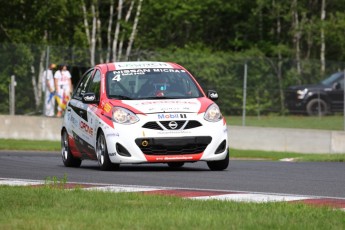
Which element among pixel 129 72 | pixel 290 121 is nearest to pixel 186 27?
pixel 290 121

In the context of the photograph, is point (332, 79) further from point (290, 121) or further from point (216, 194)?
point (216, 194)

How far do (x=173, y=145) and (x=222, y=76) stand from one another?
15.5 metres

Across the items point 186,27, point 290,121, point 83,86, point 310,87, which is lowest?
point 290,121

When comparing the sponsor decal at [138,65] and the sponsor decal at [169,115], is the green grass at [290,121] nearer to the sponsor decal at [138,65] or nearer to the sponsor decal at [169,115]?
the sponsor decal at [138,65]

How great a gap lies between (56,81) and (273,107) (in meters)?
5.44

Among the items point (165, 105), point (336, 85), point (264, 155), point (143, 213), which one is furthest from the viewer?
point (336, 85)

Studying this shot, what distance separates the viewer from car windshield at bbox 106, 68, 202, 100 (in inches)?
720

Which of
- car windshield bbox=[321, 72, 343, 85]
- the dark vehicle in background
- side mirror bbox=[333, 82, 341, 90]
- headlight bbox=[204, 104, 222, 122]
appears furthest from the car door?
car windshield bbox=[321, 72, 343, 85]

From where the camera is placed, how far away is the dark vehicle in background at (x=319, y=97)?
32656mm

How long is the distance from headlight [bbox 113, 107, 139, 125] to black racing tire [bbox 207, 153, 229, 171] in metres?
1.46

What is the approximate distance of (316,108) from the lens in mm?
33500

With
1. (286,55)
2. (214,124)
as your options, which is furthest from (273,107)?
(286,55)

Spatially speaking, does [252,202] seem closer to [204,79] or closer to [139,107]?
[139,107]

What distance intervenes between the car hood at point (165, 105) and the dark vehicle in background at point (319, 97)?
14.6 metres
